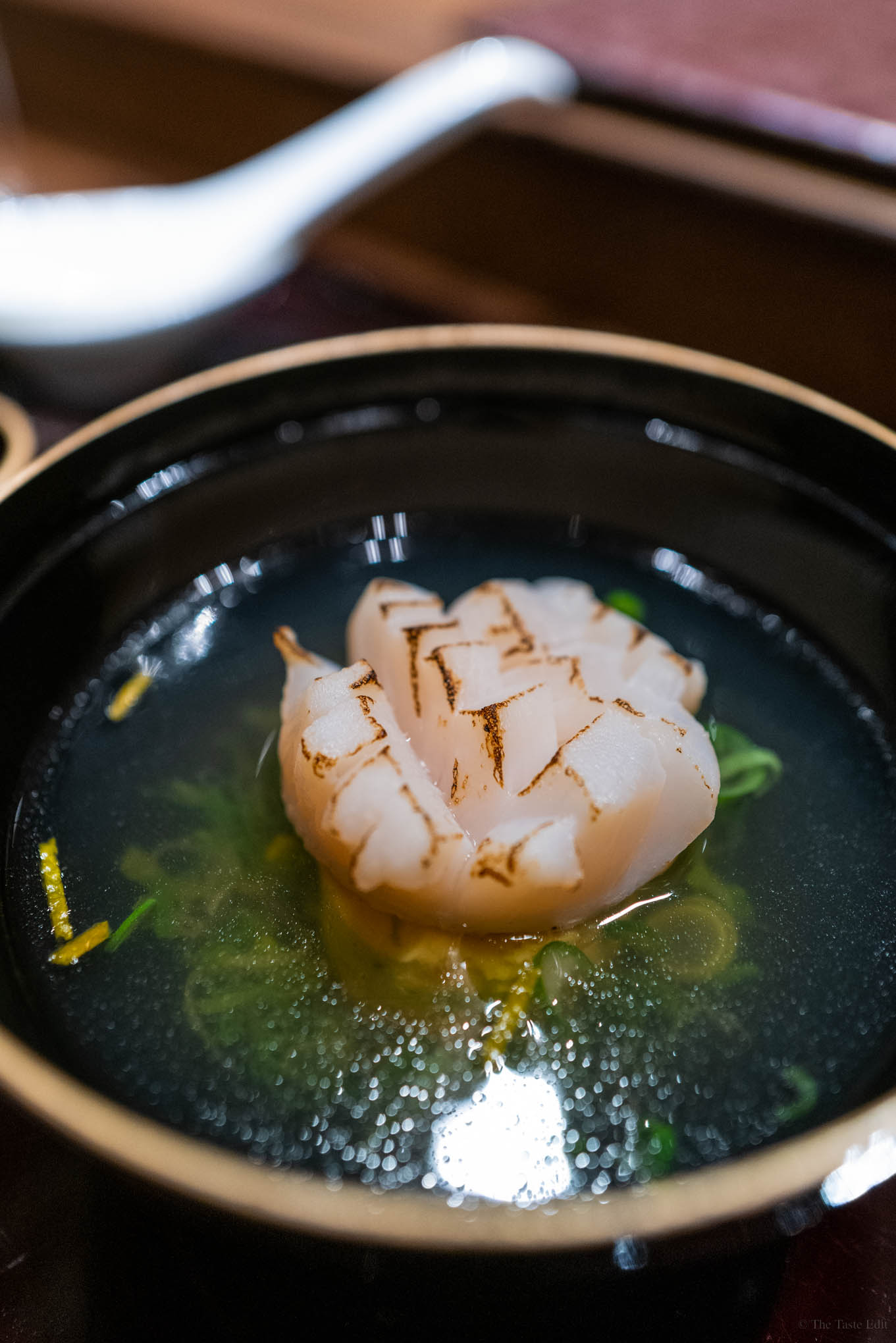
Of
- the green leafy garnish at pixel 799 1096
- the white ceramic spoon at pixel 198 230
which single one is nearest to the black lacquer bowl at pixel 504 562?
the green leafy garnish at pixel 799 1096

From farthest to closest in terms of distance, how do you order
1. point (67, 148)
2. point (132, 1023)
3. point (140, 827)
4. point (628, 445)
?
point (67, 148) < point (628, 445) < point (140, 827) < point (132, 1023)

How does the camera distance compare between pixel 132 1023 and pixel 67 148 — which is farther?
pixel 67 148

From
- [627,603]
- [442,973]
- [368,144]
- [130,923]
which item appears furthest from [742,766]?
[368,144]

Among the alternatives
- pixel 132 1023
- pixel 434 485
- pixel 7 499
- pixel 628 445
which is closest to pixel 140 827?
pixel 132 1023

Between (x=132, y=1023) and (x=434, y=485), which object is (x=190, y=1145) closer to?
(x=132, y=1023)

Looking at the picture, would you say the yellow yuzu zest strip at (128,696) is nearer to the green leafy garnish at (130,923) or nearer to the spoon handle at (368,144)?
the green leafy garnish at (130,923)

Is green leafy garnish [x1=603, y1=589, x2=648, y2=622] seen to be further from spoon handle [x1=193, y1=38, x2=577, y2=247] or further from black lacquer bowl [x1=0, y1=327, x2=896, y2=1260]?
spoon handle [x1=193, y1=38, x2=577, y2=247]

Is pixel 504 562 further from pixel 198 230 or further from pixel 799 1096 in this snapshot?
pixel 198 230
